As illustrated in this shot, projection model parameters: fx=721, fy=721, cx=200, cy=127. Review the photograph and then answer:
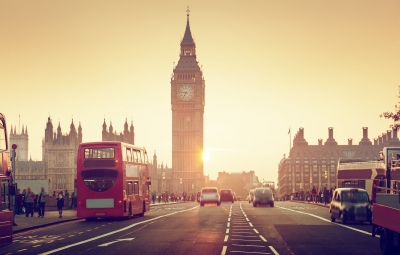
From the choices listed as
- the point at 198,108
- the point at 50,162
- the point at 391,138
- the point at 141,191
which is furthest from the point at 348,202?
the point at 391,138

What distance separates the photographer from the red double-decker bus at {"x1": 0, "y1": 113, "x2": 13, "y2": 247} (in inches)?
747

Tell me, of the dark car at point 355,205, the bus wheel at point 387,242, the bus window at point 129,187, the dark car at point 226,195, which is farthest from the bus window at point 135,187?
the dark car at point 226,195

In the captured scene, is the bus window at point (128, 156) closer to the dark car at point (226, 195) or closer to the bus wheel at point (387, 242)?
the bus wheel at point (387, 242)

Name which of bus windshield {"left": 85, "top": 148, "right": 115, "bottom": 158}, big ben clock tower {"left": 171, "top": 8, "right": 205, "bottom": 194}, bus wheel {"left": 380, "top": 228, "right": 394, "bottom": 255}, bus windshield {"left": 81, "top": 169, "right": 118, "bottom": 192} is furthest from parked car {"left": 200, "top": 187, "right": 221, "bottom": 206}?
big ben clock tower {"left": 171, "top": 8, "right": 205, "bottom": 194}

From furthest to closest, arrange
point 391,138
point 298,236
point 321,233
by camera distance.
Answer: point 391,138 → point 321,233 → point 298,236

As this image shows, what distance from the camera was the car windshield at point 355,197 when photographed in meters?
34.8

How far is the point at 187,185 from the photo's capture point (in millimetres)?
174750

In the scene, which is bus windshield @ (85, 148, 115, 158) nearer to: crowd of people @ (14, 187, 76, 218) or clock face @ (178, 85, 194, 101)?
crowd of people @ (14, 187, 76, 218)

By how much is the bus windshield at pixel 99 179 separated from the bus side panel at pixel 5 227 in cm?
1619

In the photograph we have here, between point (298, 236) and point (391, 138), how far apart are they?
173 metres

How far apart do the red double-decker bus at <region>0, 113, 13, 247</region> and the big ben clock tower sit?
151938mm

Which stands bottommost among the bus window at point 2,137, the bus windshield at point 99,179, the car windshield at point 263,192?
the car windshield at point 263,192

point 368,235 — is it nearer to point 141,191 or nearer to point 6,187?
point 6,187

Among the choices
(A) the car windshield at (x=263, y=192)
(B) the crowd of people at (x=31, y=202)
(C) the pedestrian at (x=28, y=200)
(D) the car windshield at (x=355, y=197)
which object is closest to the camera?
(D) the car windshield at (x=355, y=197)
